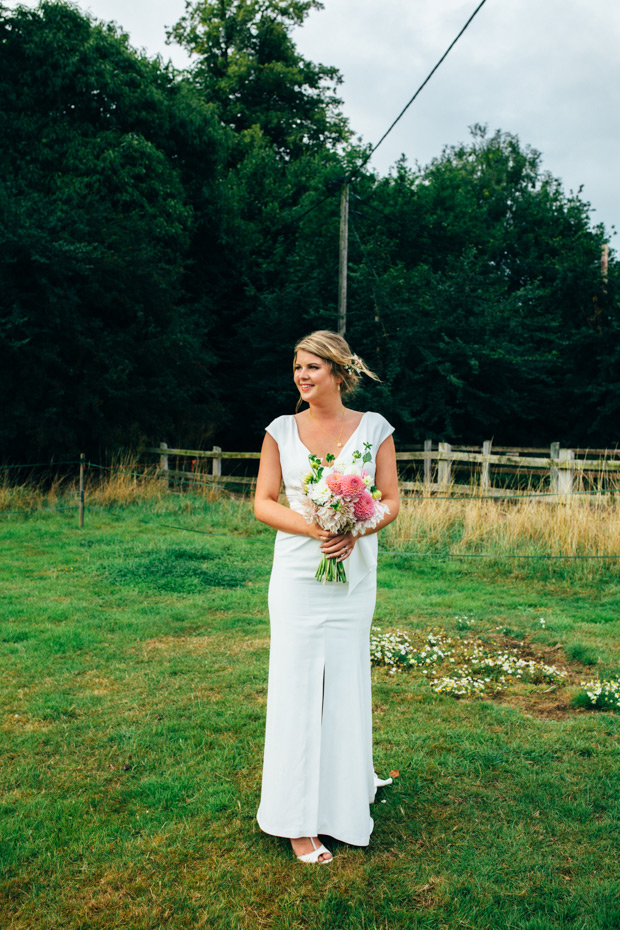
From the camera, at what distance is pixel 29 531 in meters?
11.0

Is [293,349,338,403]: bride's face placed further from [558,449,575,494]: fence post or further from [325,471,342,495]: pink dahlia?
[558,449,575,494]: fence post

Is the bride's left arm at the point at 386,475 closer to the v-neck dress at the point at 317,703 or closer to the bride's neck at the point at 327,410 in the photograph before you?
the v-neck dress at the point at 317,703

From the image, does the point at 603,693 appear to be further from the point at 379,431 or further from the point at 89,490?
the point at 89,490

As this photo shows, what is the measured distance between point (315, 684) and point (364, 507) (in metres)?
0.83

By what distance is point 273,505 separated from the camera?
322cm

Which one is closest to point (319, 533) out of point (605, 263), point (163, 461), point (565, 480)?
point (565, 480)

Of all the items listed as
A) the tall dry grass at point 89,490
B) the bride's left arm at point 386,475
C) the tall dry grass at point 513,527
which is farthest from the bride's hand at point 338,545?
the tall dry grass at point 89,490

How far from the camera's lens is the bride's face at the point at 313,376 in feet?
10.6

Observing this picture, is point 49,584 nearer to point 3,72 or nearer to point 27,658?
point 27,658

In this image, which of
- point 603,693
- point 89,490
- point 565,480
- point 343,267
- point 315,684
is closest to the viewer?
point 315,684

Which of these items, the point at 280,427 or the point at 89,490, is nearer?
the point at 280,427

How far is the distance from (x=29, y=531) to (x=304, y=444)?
8831 millimetres

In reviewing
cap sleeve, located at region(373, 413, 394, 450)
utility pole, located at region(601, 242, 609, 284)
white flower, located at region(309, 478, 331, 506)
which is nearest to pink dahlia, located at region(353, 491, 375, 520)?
white flower, located at region(309, 478, 331, 506)

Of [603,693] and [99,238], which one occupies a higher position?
[99,238]
